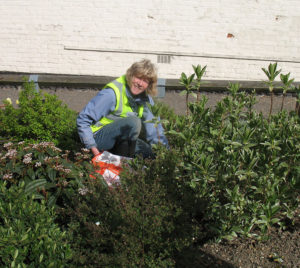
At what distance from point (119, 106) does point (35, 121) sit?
1008 mm

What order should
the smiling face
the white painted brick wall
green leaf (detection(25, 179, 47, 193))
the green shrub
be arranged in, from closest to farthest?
the green shrub < green leaf (detection(25, 179, 47, 193)) < the smiling face < the white painted brick wall

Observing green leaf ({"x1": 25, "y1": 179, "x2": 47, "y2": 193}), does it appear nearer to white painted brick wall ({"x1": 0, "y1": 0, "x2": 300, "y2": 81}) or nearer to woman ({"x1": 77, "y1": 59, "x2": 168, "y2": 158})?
woman ({"x1": 77, "y1": 59, "x2": 168, "y2": 158})

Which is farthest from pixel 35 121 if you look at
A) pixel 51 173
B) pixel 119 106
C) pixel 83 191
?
pixel 83 191

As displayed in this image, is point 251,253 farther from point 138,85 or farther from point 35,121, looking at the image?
point 35,121

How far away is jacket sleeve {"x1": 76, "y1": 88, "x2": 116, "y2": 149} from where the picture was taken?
375 centimetres

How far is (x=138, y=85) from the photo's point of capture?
393 centimetres

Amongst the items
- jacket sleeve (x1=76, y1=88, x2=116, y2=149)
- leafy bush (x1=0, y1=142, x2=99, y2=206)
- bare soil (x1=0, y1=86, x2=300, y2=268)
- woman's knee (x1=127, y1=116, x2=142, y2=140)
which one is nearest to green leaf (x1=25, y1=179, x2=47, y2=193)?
leafy bush (x1=0, y1=142, x2=99, y2=206)

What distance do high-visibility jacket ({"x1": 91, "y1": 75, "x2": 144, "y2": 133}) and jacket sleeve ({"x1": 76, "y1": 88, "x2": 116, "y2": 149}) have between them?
73 millimetres

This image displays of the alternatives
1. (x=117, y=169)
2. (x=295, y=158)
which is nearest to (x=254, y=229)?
(x=295, y=158)

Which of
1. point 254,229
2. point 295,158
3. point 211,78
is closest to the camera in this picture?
point 295,158

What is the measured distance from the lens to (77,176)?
3174 mm

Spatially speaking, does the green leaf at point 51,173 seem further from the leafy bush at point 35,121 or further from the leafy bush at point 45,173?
the leafy bush at point 35,121

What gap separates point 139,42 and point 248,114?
5.08m

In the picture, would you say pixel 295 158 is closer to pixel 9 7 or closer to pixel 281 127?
→ pixel 281 127
